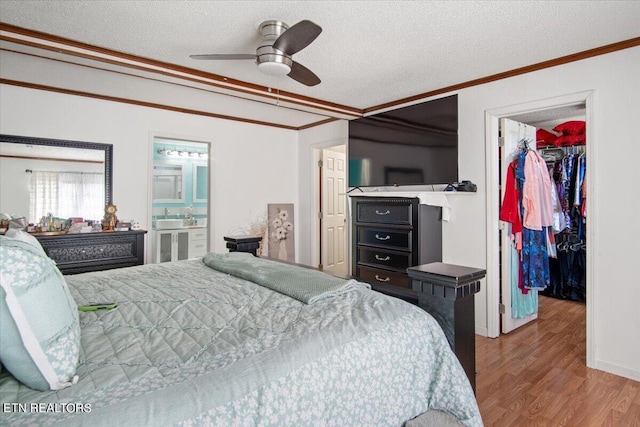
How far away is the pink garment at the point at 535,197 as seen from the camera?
10.5 ft

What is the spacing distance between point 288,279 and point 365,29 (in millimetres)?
1708

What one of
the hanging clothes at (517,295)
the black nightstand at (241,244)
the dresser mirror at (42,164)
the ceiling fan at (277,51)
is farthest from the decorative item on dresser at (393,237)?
the dresser mirror at (42,164)

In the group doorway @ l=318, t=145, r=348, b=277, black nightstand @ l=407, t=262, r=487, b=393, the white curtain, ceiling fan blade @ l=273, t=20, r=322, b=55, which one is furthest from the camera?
doorway @ l=318, t=145, r=348, b=277

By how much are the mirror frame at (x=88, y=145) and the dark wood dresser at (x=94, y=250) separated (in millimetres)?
509

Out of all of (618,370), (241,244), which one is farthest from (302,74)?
(618,370)

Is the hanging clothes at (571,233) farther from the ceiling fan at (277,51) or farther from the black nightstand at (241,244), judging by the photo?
the black nightstand at (241,244)

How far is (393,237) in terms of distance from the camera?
3.39m

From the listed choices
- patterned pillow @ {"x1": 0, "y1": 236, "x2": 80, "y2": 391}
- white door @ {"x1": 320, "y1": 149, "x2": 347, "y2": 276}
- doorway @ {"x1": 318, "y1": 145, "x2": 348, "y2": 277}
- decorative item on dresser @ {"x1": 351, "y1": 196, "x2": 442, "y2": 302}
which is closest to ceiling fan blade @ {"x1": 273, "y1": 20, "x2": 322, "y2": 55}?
patterned pillow @ {"x1": 0, "y1": 236, "x2": 80, "y2": 391}

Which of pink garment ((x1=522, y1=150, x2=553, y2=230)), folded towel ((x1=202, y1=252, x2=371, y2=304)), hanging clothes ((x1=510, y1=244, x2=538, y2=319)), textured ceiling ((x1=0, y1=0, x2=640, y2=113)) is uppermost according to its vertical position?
textured ceiling ((x1=0, y1=0, x2=640, y2=113))

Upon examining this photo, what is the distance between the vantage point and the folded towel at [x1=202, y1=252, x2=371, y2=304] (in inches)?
61.1

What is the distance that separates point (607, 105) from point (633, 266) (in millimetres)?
1167

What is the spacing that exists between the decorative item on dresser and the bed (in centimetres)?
163

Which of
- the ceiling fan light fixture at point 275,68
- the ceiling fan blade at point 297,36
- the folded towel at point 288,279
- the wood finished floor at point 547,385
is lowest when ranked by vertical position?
the wood finished floor at point 547,385

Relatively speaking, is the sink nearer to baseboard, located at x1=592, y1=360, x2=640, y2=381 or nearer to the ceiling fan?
the ceiling fan
